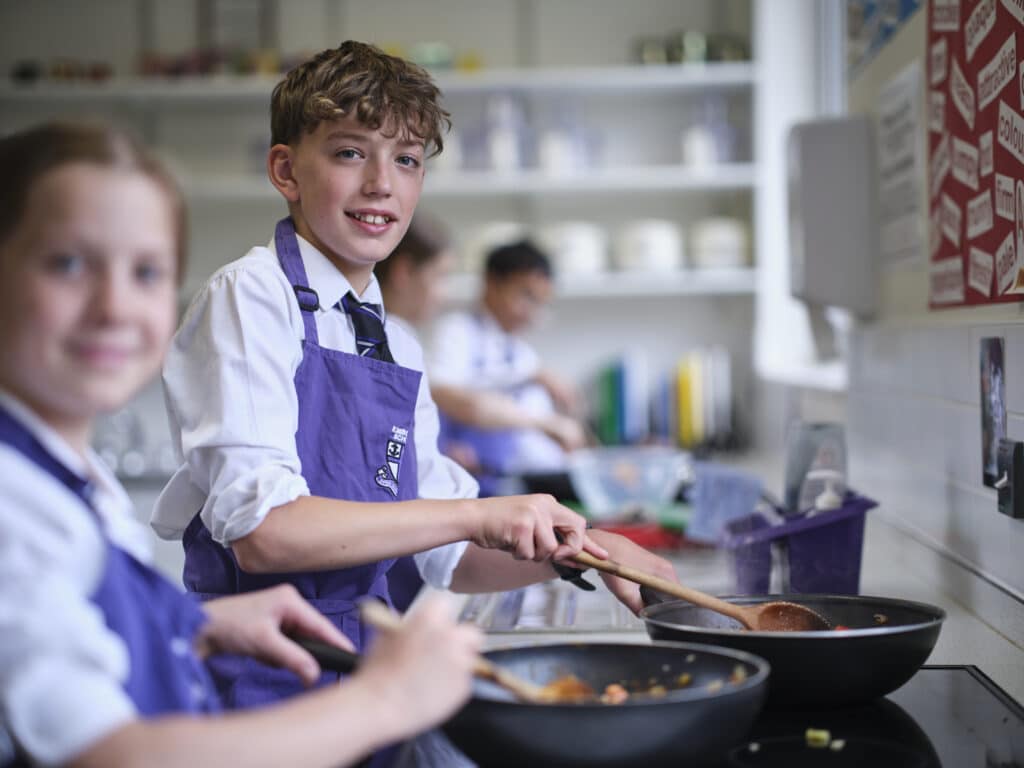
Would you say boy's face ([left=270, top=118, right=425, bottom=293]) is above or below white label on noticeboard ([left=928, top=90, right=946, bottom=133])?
below

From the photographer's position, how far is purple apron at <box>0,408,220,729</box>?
0.70 meters

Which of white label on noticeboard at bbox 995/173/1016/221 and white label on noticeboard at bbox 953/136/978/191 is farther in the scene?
white label on noticeboard at bbox 953/136/978/191

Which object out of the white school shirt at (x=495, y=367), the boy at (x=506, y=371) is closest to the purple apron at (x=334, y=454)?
the boy at (x=506, y=371)

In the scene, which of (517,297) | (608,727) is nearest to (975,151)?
(608,727)

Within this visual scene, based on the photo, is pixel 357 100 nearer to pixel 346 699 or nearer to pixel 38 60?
pixel 346 699

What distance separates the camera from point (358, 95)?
4.08 ft

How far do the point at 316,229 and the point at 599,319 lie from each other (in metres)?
3.52

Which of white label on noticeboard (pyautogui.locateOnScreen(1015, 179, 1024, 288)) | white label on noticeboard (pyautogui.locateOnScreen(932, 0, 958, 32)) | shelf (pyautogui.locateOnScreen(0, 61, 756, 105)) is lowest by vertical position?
white label on noticeboard (pyautogui.locateOnScreen(1015, 179, 1024, 288))

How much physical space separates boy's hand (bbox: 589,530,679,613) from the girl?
60 centimetres

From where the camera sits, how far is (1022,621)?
134 centimetres

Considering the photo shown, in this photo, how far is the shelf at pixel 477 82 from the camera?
4352 mm

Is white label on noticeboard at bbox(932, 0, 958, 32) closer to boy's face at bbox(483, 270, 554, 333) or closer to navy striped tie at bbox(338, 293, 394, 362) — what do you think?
navy striped tie at bbox(338, 293, 394, 362)

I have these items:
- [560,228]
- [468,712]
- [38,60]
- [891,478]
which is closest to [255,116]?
[38,60]

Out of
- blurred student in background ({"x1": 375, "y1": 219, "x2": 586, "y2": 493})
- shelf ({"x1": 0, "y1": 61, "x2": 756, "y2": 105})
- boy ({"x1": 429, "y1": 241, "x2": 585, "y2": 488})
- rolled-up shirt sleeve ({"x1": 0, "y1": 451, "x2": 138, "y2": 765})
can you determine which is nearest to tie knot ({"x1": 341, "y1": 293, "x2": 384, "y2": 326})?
rolled-up shirt sleeve ({"x1": 0, "y1": 451, "x2": 138, "y2": 765})
